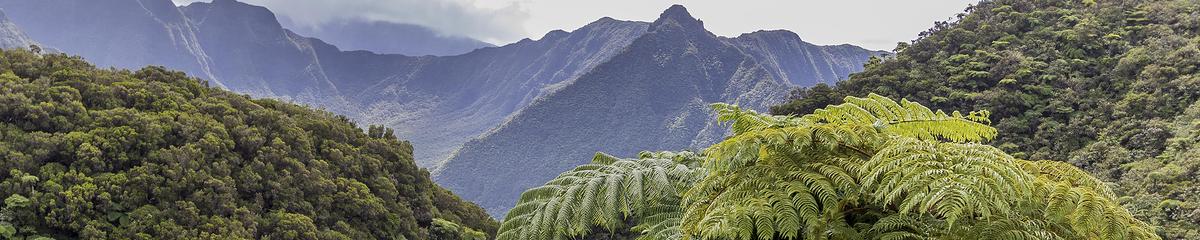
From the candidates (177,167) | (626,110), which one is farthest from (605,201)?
(626,110)

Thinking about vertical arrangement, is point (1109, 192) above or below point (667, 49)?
below

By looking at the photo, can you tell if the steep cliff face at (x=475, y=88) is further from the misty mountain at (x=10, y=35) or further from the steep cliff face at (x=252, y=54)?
the misty mountain at (x=10, y=35)

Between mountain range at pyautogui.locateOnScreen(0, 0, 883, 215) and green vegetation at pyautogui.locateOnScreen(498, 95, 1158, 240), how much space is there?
235 ft

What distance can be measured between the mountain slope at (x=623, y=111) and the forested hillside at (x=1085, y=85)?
58015mm

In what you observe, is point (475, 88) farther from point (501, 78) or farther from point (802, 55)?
point (802, 55)

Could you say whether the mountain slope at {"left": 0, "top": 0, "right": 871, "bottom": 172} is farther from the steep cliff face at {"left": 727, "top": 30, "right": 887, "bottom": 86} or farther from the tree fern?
the tree fern

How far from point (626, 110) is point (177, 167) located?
10060 cm

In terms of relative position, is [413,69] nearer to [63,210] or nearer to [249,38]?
[249,38]

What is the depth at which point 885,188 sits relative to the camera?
210 centimetres

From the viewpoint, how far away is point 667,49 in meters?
121

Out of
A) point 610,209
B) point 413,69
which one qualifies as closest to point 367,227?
point 610,209

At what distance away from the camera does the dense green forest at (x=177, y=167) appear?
37.1 feet

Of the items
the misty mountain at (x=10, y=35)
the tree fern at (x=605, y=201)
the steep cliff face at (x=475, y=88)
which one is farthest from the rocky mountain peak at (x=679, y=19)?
the tree fern at (x=605, y=201)

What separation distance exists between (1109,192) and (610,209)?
2.07 metres
